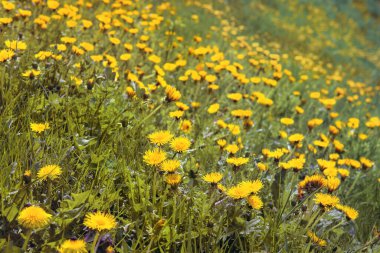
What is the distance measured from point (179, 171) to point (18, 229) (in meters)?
0.67

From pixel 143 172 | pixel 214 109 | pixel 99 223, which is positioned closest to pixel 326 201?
pixel 143 172

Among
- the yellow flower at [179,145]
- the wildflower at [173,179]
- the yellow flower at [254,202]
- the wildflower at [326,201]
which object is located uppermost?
the yellow flower at [179,145]

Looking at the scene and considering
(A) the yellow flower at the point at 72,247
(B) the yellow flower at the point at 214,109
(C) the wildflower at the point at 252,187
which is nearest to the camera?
(A) the yellow flower at the point at 72,247

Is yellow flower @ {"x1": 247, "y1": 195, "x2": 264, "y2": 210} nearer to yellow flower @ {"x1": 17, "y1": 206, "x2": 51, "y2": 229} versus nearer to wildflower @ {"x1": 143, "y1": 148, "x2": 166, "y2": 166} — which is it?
wildflower @ {"x1": 143, "y1": 148, "x2": 166, "y2": 166}

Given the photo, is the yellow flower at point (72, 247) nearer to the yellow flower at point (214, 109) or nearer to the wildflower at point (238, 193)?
the wildflower at point (238, 193)

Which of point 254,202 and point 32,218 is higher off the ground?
point 32,218

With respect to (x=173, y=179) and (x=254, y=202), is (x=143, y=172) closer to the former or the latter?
(x=173, y=179)

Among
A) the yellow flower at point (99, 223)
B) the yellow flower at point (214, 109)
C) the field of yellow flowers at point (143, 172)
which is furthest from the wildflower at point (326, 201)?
the yellow flower at point (214, 109)

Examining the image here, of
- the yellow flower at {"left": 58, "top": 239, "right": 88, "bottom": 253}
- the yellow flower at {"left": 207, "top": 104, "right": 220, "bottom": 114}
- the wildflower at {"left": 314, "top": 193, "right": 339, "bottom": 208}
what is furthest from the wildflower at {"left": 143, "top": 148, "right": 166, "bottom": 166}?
the yellow flower at {"left": 207, "top": 104, "right": 220, "bottom": 114}

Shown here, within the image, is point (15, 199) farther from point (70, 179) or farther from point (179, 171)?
point (179, 171)

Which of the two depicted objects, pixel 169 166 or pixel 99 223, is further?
pixel 169 166

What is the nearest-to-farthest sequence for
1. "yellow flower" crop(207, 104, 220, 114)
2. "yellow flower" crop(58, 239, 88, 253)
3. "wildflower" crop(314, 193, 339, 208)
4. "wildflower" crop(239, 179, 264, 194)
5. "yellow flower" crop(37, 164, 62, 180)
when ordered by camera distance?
"yellow flower" crop(58, 239, 88, 253), "yellow flower" crop(37, 164, 62, 180), "wildflower" crop(239, 179, 264, 194), "wildflower" crop(314, 193, 339, 208), "yellow flower" crop(207, 104, 220, 114)

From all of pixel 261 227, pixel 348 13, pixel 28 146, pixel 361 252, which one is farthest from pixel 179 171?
pixel 348 13

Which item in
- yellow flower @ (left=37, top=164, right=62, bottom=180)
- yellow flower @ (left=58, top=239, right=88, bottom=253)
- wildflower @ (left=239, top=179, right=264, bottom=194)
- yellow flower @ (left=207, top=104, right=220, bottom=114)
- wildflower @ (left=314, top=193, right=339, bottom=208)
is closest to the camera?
yellow flower @ (left=58, top=239, right=88, bottom=253)
